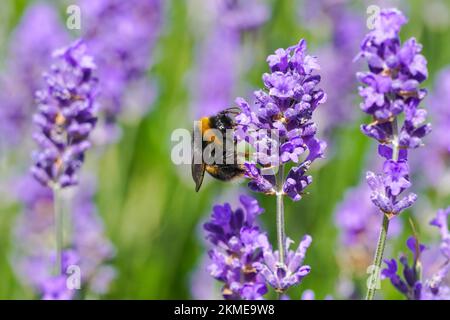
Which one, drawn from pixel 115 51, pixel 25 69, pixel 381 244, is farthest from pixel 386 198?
pixel 25 69

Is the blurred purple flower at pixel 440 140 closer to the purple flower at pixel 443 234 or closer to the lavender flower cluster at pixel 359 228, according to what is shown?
the lavender flower cluster at pixel 359 228

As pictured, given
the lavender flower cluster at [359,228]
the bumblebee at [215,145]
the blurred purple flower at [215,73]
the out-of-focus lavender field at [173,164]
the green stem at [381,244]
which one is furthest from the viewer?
the blurred purple flower at [215,73]

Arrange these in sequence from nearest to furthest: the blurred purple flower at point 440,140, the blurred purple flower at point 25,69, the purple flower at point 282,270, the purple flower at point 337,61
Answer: the purple flower at point 282,270, the blurred purple flower at point 440,140, the blurred purple flower at point 25,69, the purple flower at point 337,61

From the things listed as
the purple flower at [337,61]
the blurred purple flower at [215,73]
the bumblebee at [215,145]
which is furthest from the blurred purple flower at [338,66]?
the bumblebee at [215,145]

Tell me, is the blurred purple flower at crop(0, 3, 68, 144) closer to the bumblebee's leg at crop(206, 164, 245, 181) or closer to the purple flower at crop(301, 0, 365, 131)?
the purple flower at crop(301, 0, 365, 131)

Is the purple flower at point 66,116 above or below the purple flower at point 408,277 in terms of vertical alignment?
above

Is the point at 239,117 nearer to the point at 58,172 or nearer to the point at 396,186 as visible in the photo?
the point at 396,186
